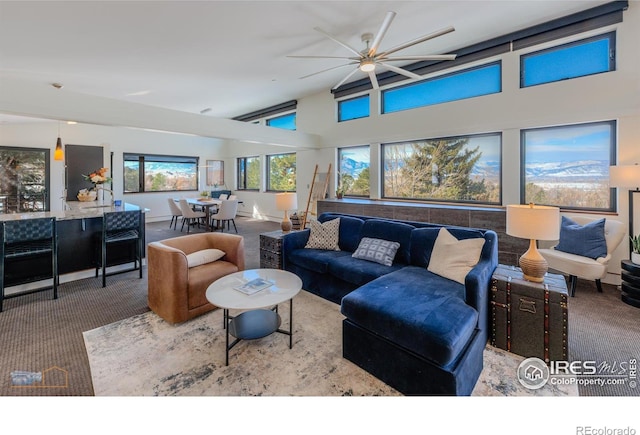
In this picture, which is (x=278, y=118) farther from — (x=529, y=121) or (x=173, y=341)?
(x=173, y=341)

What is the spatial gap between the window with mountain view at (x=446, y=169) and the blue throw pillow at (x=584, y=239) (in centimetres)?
126

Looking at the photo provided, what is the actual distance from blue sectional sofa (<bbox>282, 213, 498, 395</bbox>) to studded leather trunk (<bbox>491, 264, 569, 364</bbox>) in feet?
0.33

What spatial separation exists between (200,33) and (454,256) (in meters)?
3.94

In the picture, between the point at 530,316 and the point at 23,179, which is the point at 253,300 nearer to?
the point at 530,316

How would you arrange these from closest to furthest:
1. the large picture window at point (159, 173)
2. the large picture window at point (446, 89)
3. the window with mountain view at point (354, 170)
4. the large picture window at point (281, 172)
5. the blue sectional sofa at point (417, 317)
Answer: the blue sectional sofa at point (417, 317)
the large picture window at point (446, 89)
the window with mountain view at point (354, 170)
the large picture window at point (159, 173)
the large picture window at point (281, 172)

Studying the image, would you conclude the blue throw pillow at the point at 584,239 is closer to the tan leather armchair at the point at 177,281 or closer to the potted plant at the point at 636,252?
the potted plant at the point at 636,252

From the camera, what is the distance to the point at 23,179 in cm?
635

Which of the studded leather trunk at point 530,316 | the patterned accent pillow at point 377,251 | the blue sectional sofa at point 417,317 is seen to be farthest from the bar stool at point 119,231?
the studded leather trunk at point 530,316

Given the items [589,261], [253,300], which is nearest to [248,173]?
[253,300]

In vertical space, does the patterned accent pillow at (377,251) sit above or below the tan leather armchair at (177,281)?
above

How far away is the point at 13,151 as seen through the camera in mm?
6191

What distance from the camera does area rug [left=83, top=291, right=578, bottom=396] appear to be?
1.81 m

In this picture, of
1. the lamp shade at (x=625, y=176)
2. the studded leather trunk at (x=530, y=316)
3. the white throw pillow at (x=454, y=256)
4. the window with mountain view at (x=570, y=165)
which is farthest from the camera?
the window with mountain view at (x=570, y=165)

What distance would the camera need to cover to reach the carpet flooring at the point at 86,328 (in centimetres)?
191
